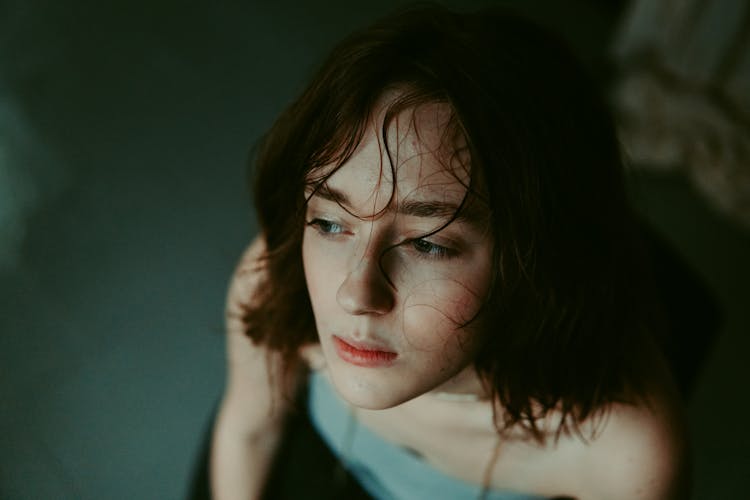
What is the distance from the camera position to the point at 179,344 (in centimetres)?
112

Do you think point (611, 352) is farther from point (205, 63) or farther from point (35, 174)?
point (205, 63)

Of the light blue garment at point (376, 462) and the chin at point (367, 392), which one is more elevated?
the chin at point (367, 392)

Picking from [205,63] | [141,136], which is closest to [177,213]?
[141,136]

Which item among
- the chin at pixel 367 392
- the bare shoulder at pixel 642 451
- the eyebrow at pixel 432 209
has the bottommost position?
the bare shoulder at pixel 642 451

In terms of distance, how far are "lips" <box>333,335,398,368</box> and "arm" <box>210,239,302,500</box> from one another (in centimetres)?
32

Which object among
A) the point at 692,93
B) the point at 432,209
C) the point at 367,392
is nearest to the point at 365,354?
the point at 367,392

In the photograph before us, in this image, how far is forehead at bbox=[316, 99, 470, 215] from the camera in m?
0.65

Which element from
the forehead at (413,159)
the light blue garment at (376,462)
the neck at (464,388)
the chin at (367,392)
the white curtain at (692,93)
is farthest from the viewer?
the white curtain at (692,93)

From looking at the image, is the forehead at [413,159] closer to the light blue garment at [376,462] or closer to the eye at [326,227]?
the eye at [326,227]

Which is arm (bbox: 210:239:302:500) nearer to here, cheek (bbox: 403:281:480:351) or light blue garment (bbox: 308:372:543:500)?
light blue garment (bbox: 308:372:543:500)

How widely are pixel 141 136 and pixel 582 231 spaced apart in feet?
2.58

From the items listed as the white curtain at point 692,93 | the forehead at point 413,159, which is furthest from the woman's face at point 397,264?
the white curtain at point 692,93

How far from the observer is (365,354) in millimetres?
750

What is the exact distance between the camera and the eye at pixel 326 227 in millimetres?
727
